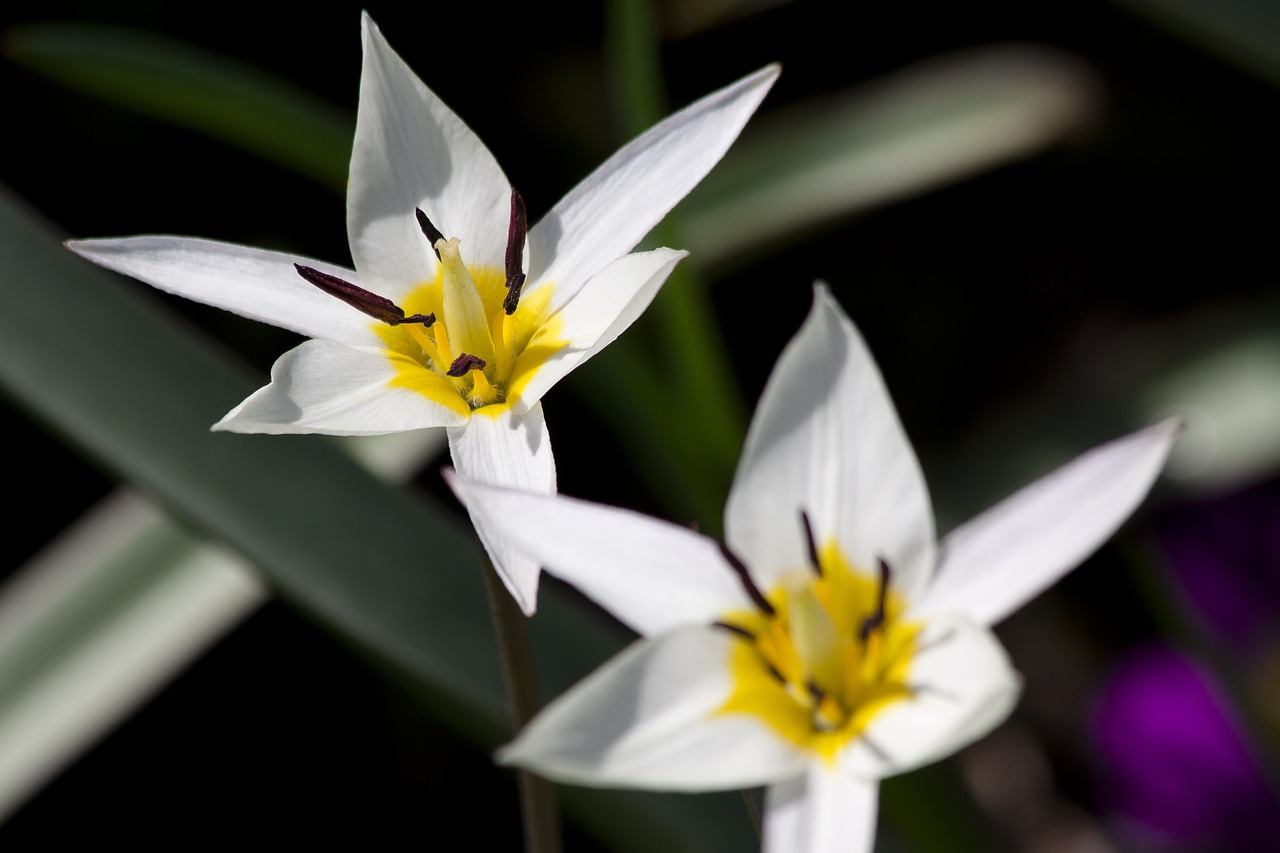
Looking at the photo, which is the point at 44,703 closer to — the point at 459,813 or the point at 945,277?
the point at 459,813

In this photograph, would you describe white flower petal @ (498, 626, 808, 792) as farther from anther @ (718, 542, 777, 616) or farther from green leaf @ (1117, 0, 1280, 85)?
green leaf @ (1117, 0, 1280, 85)

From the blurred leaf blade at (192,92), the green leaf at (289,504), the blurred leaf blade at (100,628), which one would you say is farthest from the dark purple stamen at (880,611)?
the blurred leaf blade at (192,92)

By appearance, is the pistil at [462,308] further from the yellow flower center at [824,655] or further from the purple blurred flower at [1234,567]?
the purple blurred flower at [1234,567]

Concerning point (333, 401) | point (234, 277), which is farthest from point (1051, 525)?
point (234, 277)

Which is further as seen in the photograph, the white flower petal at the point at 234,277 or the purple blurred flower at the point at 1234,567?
the purple blurred flower at the point at 1234,567

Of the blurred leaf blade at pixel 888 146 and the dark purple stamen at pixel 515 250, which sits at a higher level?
the dark purple stamen at pixel 515 250

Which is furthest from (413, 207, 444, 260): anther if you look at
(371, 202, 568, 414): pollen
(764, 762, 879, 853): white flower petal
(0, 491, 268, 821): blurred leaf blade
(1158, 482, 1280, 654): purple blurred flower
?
(1158, 482, 1280, 654): purple blurred flower
